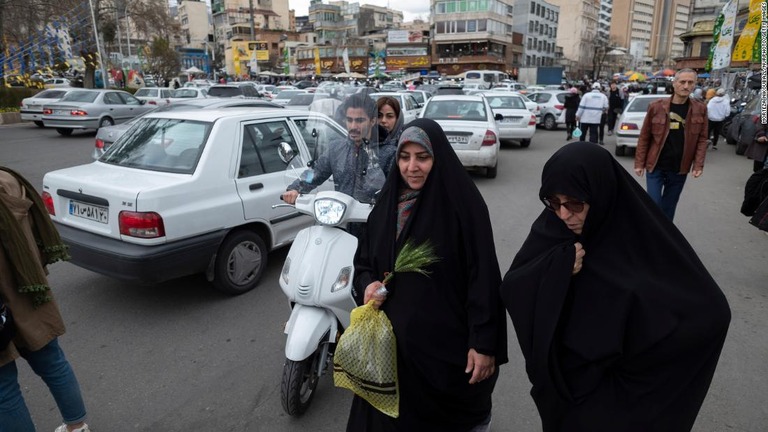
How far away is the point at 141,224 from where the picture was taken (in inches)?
151

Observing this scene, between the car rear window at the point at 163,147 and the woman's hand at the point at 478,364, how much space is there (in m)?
3.18

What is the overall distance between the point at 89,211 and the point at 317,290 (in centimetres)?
252

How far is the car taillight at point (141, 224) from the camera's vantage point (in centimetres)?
384

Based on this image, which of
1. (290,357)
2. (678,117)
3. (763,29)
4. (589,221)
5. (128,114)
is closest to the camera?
(589,221)

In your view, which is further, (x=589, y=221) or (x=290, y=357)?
(x=290, y=357)

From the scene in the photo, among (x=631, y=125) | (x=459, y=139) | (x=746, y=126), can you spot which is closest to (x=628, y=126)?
(x=631, y=125)

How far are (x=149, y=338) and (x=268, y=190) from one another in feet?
5.58

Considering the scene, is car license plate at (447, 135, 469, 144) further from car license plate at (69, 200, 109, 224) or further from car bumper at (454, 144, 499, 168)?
car license plate at (69, 200, 109, 224)

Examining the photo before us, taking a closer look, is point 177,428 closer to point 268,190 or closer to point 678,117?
point 268,190

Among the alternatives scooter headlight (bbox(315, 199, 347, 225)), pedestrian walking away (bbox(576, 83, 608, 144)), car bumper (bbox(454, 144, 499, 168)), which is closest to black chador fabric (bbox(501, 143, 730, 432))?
scooter headlight (bbox(315, 199, 347, 225))

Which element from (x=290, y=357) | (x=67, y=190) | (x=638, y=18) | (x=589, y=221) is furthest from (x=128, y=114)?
(x=638, y=18)

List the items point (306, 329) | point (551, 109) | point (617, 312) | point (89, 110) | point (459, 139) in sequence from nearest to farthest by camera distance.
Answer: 1. point (617, 312)
2. point (306, 329)
3. point (459, 139)
4. point (89, 110)
5. point (551, 109)

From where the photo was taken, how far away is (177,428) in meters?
2.92

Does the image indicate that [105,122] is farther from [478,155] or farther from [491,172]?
[491,172]
